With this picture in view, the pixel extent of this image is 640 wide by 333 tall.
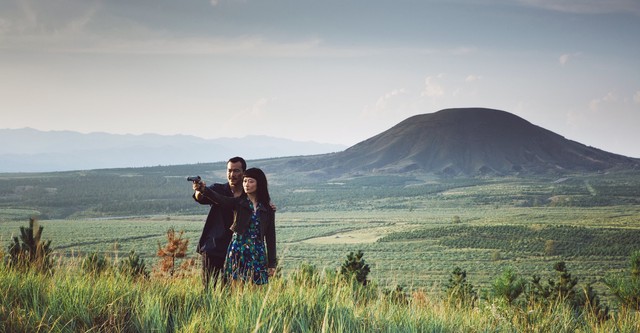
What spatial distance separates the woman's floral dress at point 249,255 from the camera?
20.2 feet

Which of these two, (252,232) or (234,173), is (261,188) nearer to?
(234,173)

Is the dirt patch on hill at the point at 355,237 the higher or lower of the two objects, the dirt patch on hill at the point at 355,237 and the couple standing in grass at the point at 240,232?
the lower

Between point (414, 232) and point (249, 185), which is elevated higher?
point (249, 185)

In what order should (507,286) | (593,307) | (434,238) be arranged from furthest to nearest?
1. (434,238)
2. (507,286)
3. (593,307)

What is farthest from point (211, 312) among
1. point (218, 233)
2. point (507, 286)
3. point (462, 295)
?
A: point (507, 286)

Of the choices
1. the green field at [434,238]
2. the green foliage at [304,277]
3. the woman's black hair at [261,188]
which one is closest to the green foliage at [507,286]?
the green foliage at [304,277]

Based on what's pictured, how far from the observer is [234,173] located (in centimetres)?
657

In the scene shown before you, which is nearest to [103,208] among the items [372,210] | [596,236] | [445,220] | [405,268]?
[372,210]

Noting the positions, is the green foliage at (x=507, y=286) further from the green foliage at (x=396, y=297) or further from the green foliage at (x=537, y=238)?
the green foliage at (x=537, y=238)

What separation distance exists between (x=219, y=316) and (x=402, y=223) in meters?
150

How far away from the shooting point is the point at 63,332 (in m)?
4.36

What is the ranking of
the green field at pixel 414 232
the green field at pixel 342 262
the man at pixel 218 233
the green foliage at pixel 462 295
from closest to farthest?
the green field at pixel 342 262 → the green foliage at pixel 462 295 → the man at pixel 218 233 → the green field at pixel 414 232

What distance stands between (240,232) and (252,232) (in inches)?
6.0

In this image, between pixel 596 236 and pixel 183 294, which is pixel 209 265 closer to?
pixel 183 294
